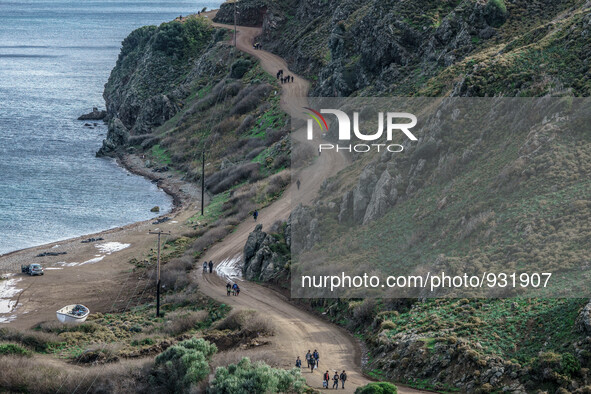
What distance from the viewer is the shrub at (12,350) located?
4422 cm

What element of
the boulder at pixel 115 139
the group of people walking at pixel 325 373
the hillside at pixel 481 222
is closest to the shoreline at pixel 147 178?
the boulder at pixel 115 139

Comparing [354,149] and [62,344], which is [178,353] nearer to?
[62,344]

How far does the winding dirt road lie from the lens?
4206 cm

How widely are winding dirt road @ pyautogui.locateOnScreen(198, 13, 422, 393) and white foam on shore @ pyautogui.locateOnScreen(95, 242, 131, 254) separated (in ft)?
34.8

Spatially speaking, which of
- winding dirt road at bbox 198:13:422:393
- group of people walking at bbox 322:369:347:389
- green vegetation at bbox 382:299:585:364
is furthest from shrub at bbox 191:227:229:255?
group of people walking at bbox 322:369:347:389

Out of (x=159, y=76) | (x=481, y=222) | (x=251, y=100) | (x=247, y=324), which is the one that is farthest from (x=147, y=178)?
(x=481, y=222)

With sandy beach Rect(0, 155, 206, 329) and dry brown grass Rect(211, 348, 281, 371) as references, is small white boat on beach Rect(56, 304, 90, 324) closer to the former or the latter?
sandy beach Rect(0, 155, 206, 329)

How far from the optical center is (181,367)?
41250 millimetres

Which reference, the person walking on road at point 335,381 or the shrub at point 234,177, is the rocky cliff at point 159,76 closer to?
the shrub at point 234,177

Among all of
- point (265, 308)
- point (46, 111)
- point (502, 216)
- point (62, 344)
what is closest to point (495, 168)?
point (502, 216)

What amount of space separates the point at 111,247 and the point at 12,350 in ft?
91.0

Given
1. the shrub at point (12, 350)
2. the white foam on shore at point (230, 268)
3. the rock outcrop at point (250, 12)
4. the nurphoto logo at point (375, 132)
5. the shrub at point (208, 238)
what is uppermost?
the rock outcrop at point (250, 12)

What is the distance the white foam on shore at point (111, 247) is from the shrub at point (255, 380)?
33.7 m

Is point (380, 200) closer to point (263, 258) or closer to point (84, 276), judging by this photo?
point (263, 258)
